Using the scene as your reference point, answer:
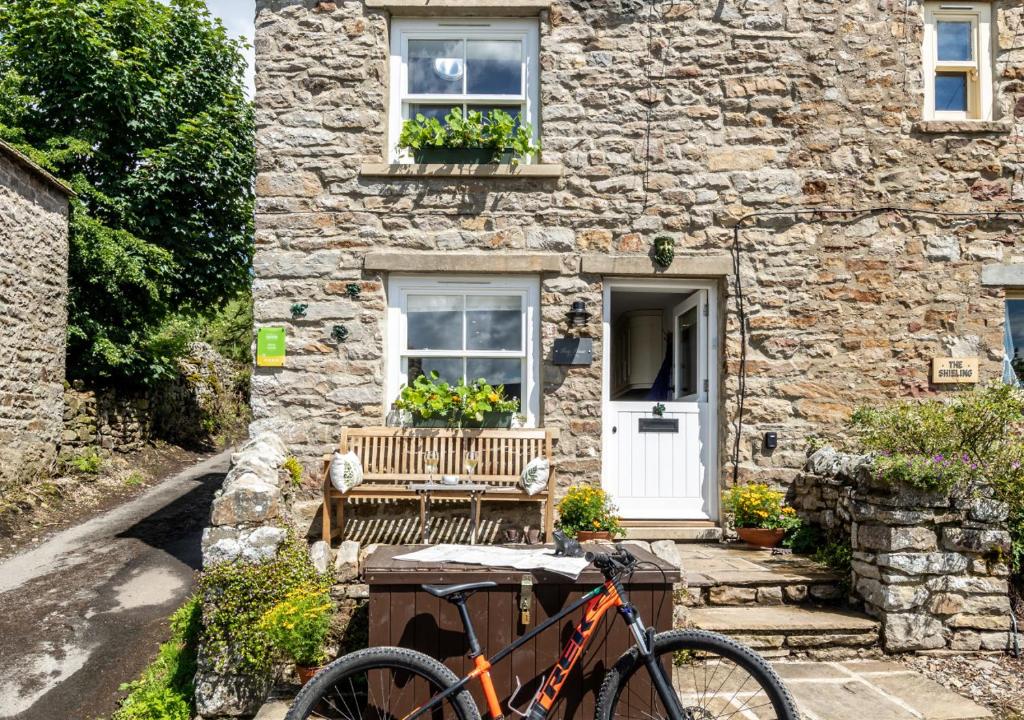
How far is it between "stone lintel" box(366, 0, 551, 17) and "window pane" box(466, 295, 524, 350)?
2807 millimetres

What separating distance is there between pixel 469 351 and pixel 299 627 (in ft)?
10.9

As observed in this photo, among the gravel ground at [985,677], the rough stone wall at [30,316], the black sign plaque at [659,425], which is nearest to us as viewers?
the gravel ground at [985,677]

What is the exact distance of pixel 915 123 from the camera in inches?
266

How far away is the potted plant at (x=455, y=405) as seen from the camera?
642cm

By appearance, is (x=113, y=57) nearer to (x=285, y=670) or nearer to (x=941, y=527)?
(x=285, y=670)

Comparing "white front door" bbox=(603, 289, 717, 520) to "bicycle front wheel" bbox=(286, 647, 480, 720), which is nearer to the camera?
"bicycle front wheel" bbox=(286, 647, 480, 720)

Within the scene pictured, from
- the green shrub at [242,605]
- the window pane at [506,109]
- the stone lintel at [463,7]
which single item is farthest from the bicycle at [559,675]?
the stone lintel at [463,7]

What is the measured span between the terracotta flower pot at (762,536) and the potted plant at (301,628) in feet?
12.7

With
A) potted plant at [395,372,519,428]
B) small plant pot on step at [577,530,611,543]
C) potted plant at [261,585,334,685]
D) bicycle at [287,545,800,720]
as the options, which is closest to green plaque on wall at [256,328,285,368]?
potted plant at [395,372,519,428]

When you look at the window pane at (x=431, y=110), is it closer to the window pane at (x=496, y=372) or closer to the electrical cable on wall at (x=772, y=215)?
the window pane at (x=496, y=372)

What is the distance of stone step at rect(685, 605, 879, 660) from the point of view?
15.0ft

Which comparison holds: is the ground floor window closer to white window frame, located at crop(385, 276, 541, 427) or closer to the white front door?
the white front door

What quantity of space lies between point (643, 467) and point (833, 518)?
1756mm

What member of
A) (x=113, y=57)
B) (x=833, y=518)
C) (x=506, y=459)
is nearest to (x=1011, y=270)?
(x=833, y=518)
